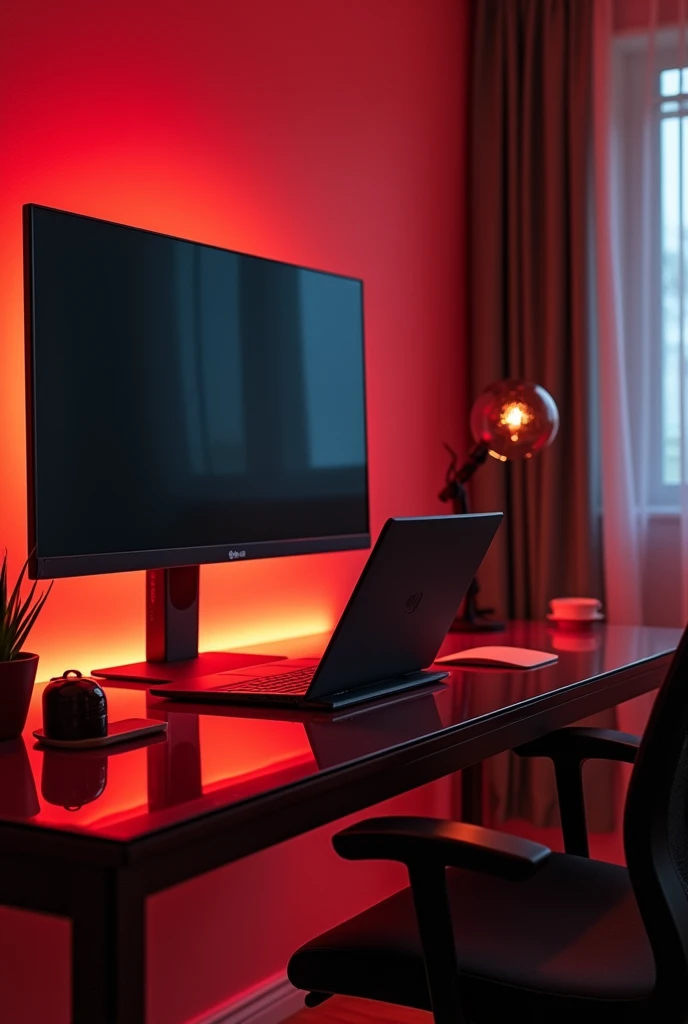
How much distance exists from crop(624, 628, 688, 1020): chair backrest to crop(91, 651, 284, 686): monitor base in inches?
28.2

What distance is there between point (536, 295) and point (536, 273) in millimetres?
54

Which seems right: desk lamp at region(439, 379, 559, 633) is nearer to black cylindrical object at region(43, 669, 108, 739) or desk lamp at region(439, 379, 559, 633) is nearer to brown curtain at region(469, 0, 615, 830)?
brown curtain at region(469, 0, 615, 830)

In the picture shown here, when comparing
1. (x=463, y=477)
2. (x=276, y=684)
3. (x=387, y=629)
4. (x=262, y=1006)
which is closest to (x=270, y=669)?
(x=276, y=684)

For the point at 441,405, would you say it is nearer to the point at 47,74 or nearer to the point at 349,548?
the point at 349,548

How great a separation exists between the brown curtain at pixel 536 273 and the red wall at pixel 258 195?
8 centimetres

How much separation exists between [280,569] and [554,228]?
115 centimetres

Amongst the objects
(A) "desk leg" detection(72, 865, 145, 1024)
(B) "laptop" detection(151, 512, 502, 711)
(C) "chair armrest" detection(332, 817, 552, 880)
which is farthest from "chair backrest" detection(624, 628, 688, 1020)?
(A) "desk leg" detection(72, 865, 145, 1024)

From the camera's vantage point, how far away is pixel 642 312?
9.75 ft

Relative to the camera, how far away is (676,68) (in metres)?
2.94

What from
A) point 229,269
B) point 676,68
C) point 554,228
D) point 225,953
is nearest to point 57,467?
point 229,269

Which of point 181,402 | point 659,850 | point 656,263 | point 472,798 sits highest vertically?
point 656,263

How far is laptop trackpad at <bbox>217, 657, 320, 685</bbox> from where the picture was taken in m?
1.79

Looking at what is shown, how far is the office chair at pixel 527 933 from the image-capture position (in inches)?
50.3

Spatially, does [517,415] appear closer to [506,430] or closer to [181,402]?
[506,430]
